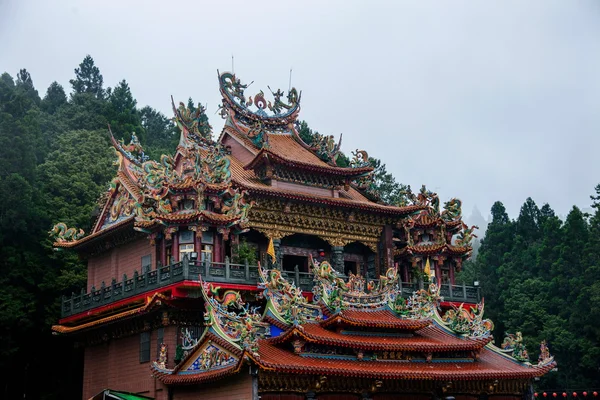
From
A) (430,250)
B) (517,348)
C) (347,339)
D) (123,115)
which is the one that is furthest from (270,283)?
(123,115)

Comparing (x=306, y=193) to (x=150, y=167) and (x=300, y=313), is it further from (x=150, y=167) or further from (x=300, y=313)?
(x=300, y=313)

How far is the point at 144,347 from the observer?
27.4 m

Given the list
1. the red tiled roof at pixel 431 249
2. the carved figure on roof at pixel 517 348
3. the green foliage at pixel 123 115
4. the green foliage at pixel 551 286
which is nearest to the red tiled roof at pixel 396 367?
the carved figure on roof at pixel 517 348

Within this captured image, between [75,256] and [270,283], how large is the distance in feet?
53.3

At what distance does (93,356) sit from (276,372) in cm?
1250

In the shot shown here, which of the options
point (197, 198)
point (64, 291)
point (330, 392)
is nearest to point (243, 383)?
point (330, 392)

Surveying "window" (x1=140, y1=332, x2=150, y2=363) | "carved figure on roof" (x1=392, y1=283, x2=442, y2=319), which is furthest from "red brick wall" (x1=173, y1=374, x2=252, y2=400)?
"carved figure on roof" (x1=392, y1=283, x2=442, y2=319)

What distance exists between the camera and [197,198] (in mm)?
26812

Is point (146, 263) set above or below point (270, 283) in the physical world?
above

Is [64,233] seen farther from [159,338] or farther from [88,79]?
[88,79]

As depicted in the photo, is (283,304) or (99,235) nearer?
(283,304)

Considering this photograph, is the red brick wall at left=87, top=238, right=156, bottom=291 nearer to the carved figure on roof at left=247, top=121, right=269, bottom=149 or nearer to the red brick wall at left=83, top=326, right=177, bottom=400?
the red brick wall at left=83, top=326, right=177, bottom=400

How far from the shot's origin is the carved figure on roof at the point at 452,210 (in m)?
34.7

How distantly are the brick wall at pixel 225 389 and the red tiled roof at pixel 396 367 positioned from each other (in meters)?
0.80
